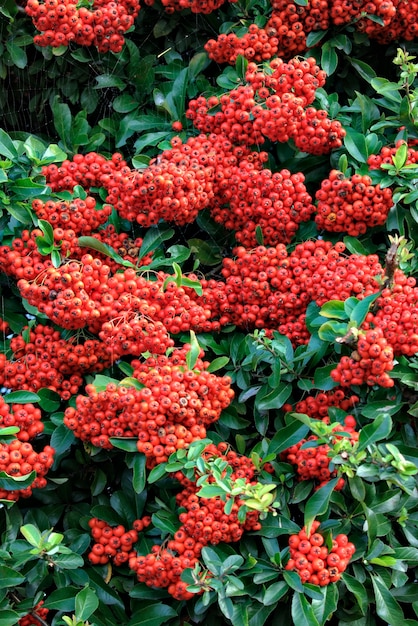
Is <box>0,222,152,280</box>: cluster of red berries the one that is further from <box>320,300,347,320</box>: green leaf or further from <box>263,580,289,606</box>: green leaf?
<box>263,580,289,606</box>: green leaf

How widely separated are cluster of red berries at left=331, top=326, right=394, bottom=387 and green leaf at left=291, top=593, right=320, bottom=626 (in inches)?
29.8

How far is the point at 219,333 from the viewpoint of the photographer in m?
3.45

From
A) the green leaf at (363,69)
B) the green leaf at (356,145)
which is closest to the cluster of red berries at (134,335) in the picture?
the green leaf at (356,145)

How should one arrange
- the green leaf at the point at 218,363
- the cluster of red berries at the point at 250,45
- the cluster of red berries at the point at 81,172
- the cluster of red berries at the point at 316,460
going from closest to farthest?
the cluster of red berries at the point at 316,460 → the green leaf at the point at 218,363 → the cluster of red berries at the point at 81,172 → the cluster of red berries at the point at 250,45

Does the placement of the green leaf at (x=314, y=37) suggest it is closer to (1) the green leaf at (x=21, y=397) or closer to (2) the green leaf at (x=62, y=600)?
(1) the green leaf at (x=21, y=397)

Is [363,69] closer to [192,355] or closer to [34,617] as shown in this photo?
[192,355]

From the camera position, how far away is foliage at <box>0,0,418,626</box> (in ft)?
9.36

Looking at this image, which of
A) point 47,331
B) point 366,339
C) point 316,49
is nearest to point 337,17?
point 316,49

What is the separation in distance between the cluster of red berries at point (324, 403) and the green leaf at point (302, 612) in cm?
65

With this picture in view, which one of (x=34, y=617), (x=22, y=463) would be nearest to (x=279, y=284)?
(x=22, y=463)

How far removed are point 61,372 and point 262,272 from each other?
35.4 inches

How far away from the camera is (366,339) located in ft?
9.21

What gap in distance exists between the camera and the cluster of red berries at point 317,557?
108 inches

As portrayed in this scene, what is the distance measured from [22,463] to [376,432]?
1.27 metres
